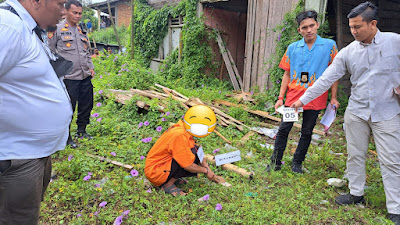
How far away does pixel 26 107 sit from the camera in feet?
4.57

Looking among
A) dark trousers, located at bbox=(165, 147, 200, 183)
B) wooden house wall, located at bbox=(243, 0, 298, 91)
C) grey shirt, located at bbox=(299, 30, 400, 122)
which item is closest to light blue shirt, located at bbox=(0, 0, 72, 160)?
dark trousers, located at bbox=(165, 147, 200, 183)

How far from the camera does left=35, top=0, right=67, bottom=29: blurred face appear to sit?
1483mm

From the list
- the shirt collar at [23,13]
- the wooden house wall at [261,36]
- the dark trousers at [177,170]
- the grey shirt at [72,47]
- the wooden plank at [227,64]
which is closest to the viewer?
the shirt collar at [23,13]

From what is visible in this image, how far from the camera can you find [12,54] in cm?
125

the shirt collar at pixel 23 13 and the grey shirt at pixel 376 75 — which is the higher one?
the shirt collar at pixel 23 13

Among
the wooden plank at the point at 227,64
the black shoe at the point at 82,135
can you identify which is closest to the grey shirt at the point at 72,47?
the black shoe at the point at 82,135

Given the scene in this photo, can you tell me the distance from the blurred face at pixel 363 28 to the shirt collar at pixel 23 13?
2.63 metres

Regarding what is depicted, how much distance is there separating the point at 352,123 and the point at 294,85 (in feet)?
2.75

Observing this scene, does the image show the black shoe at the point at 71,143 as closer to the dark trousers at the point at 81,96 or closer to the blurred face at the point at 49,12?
the dark trousers at the point at 81,96

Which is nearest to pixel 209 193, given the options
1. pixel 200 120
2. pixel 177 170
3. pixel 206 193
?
pixel 206 193

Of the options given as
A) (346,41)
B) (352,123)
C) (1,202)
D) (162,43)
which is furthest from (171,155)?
(162,43)

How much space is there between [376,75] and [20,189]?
9.94ft

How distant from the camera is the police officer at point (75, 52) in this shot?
3.93m

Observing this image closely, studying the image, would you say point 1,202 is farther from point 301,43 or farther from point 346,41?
Result: point 346,41
